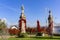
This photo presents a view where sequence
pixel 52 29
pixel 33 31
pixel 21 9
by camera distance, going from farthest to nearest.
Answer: pixel 33 31 → pixel 52 29 → pixel 21 9

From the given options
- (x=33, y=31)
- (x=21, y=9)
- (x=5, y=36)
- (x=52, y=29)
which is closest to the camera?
(x=5, y=36)

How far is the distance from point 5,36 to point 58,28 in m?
34.4

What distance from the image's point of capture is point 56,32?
1791 inches

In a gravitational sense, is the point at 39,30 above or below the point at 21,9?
below

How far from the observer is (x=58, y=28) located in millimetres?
46375

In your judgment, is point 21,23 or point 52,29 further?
point 52,29

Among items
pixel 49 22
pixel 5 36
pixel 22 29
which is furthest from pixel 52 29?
pixel 5 36

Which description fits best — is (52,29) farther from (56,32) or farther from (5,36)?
(5,36)

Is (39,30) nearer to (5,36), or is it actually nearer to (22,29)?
(22,29)

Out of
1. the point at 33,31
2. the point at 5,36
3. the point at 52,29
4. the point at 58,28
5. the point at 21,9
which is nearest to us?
the point at 5,36

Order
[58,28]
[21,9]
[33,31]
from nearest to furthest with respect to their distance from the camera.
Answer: [21,9] → [58,28] → [33,31]

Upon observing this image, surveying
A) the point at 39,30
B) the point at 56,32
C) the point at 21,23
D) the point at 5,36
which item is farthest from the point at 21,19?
the point at 5,36

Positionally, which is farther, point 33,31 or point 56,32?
point 33,31

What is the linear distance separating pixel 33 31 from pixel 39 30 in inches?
334
